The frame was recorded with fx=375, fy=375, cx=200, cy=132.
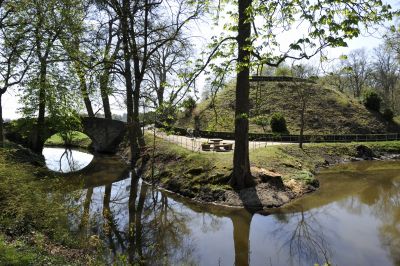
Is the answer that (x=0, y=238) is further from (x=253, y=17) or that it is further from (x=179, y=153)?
(x=179, y=153)

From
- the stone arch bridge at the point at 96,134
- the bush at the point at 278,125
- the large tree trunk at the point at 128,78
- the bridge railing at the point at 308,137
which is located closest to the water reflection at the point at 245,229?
the large tree trunk at the point at 128,78

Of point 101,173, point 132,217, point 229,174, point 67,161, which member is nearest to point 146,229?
point 132,217

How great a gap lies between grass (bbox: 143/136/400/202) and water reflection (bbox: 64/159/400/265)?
111 centimetres

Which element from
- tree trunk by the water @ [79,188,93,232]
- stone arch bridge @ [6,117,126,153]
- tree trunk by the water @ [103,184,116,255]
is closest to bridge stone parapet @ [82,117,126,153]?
stone arch bridge @ [6,117,126,153]

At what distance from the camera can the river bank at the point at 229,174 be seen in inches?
697

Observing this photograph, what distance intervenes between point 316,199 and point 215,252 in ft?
28.4

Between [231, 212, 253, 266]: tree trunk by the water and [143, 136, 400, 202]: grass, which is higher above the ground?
[143, 136, 400, 202]: grass

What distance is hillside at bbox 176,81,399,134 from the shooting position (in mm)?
40844

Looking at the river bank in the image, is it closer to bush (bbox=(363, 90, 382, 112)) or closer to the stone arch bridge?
the stone arch bridge

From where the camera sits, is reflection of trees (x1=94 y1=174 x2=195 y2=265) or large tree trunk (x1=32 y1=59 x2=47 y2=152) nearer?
reflection of trees (x1=94 y1=174 x2=195 y2=265)

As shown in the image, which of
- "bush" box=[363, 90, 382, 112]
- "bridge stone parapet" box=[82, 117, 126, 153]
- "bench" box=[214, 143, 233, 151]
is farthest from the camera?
"bush" box=[363, 90, 382, 112]

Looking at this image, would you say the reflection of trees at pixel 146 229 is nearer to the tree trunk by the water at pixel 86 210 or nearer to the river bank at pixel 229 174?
the tree trunk by the water at pixel 86 210

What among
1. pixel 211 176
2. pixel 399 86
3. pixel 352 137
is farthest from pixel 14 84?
pixel 399 86

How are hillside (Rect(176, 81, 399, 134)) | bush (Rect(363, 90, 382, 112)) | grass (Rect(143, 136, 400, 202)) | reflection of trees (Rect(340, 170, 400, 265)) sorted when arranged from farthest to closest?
bush (Rect(363, 90, 382, 112)), hillside (Rect(176, 81, 399, 134)), grass (Rect(143, 136, 400, 202)), reflection of trees (Rect(340, 170, 400, 265))
